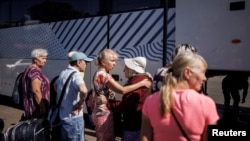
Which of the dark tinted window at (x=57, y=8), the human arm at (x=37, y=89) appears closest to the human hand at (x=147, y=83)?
the human arm at (x=37, y=89)

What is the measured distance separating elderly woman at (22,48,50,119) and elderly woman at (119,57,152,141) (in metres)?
1.41

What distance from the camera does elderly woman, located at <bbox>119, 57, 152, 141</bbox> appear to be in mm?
3502

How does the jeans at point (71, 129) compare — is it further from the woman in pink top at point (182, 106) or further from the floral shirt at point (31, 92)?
the woman in pink top at point (182, 106)

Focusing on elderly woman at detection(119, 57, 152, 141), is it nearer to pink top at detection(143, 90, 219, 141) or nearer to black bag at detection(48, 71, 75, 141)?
black bag at detection(48, 71, 75, 141)

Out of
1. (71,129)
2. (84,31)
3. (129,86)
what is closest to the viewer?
(129,86)

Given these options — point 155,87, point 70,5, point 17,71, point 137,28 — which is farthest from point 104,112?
point 17,71

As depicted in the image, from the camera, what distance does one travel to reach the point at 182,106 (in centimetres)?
206

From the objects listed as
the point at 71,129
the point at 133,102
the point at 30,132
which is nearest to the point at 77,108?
the point at 71,129

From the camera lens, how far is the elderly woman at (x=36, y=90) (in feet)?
14.6

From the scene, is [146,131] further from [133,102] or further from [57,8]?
[57,8]

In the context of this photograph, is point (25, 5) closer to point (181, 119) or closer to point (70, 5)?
point (70, 5)

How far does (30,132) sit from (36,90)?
63 centimetres

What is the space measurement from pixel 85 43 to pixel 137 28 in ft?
5.12

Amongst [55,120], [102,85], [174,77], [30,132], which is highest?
[174,77]
